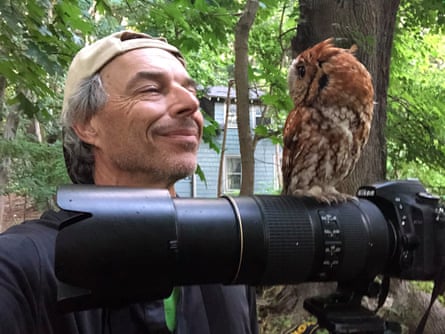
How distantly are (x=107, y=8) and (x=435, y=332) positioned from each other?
2460mm

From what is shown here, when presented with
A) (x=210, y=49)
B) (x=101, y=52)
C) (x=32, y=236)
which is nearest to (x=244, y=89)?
(x=210, y=49)

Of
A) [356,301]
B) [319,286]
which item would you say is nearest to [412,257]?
[356,301]

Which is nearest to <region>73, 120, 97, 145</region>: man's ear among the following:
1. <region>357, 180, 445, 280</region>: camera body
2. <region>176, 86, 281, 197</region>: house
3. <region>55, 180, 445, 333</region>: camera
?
<region>55, 180, 445, 333</region>: camera

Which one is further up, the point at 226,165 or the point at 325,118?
the point at 325,118

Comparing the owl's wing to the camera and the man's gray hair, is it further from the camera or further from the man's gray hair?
the man's gray hair

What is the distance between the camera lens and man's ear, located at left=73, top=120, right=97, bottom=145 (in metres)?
1.19

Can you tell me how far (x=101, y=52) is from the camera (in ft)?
3.92

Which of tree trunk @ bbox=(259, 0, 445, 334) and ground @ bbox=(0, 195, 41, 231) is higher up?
tree trunk @ bbox=(259, 0, 445, 334)

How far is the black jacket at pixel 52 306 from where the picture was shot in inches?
29.8

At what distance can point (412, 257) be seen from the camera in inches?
35.9

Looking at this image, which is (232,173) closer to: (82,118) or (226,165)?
(226,165)

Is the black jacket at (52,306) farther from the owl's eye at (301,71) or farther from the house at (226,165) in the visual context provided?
the house at (226,165)

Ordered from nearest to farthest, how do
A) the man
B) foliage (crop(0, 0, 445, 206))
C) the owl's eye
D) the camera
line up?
the camera
the man
the owl's eye
foliage (crop(0, 0, 445, 206))

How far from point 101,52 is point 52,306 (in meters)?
0.68
